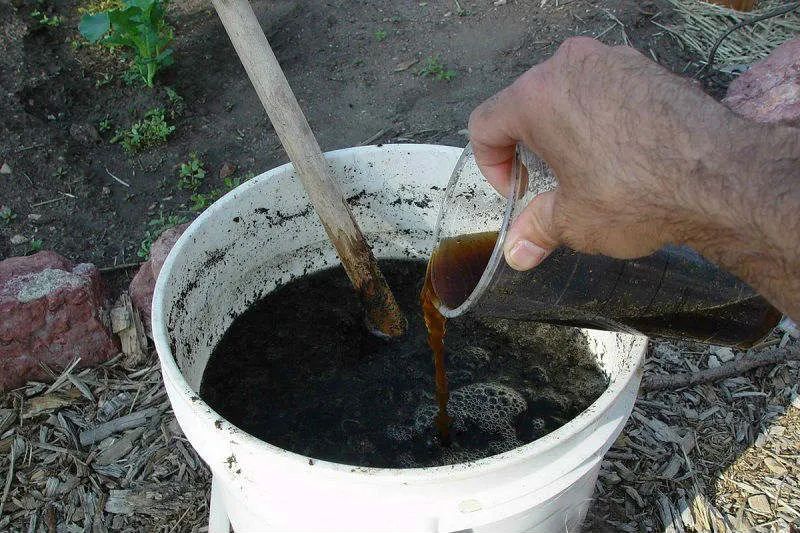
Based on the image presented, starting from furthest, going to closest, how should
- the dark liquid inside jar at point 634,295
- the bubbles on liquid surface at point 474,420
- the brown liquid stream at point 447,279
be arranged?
the bubbles on liquid surface at point 474,420 < the brown liquid stream at point 447,279 < the dark liquid inside jar at point 634,295

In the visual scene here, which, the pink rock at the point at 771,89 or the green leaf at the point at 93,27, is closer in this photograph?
the pink rock at the point at 771,89

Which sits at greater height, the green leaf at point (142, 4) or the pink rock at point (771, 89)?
the green leaf at point (142, 4)

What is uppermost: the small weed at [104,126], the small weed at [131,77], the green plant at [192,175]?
the small weed at [131,77]

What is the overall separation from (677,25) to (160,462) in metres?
3.23

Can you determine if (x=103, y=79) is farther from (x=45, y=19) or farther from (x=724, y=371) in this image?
(x=724, y=371)

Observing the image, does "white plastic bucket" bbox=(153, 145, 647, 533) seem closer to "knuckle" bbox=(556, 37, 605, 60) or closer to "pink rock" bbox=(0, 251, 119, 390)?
"knuckle" bbox=(556, 37, 605, 60)

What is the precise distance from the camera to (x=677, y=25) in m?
3.92

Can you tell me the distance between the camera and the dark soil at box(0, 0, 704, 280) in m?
3.01

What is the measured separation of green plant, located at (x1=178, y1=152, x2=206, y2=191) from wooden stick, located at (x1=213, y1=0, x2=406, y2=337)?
1408mm

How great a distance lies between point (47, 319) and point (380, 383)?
1204 mm

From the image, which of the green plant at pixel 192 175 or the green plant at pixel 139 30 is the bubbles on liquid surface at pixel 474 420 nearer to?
the green plant at pixel 192 175

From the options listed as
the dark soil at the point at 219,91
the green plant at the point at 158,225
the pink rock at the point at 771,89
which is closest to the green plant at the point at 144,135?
the dark soil at the point at 219,91

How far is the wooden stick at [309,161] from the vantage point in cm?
164

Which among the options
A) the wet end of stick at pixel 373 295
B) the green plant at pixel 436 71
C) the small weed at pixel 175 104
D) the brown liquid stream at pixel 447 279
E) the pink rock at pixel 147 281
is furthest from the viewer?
the green plant at pixel 436 71
